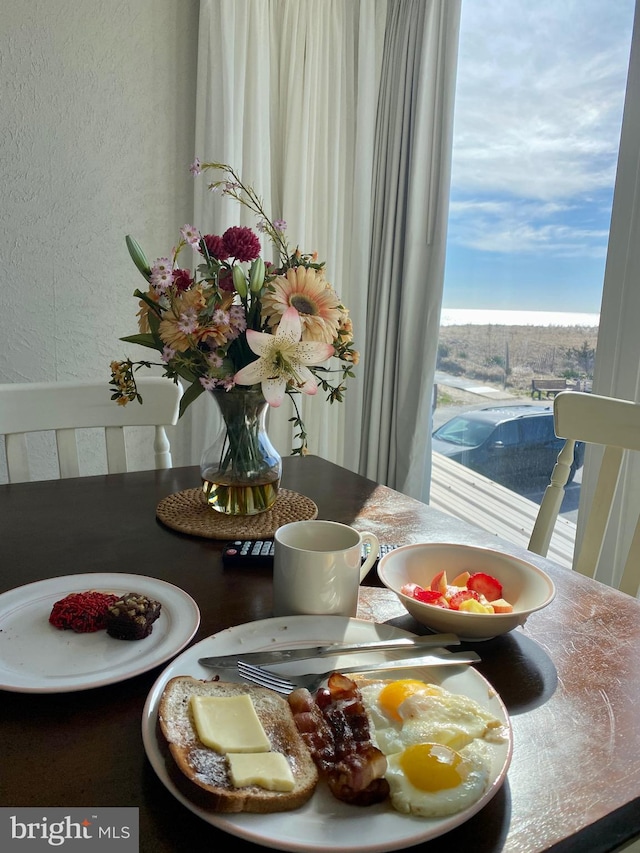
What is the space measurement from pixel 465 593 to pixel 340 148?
229 centimetres

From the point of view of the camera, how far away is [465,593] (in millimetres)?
757

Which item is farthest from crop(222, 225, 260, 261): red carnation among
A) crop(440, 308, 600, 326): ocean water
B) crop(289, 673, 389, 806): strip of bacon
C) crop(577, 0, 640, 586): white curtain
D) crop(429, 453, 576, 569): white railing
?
crop(429, 453, 576, 569): white railing

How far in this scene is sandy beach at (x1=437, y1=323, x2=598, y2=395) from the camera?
1.98 meters

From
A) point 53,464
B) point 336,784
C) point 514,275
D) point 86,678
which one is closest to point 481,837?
point 336,784

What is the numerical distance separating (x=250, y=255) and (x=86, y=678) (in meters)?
0.65

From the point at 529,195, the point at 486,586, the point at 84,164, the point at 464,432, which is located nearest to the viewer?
the point at 486,586

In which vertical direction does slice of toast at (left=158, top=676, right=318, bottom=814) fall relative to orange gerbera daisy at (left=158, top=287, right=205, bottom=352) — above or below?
below

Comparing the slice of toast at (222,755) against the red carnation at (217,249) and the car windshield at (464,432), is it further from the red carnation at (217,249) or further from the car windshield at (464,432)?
the car windshield at (464,432)

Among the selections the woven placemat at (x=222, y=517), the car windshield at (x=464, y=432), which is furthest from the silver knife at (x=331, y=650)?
the car windshield at (x=464, y=432)

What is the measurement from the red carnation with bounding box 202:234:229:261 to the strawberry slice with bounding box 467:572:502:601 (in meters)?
0.61

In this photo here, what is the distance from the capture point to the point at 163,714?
52 centimetres

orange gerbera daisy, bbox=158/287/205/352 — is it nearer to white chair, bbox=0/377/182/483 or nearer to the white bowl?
Result: the white bowl

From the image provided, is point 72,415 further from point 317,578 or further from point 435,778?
point 435,778

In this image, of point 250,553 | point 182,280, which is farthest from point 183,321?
point 250,553
